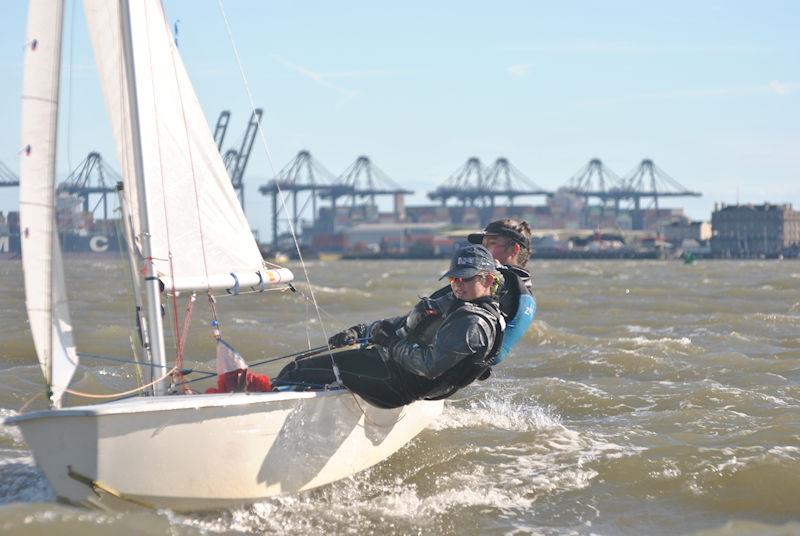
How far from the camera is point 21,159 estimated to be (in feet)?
18.1

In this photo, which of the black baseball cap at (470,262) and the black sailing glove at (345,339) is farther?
the black sailing glove at (345,339)

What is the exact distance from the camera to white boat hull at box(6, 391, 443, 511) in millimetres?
5113

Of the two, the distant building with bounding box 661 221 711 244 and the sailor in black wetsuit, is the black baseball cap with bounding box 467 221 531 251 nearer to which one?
the sailor in black wetsuit

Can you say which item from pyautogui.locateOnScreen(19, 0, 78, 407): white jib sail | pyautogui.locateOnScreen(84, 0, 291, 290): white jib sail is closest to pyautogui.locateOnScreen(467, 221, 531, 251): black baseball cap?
pyautogui.locateOnScreen(84, 0, 291, 290): white jib sail

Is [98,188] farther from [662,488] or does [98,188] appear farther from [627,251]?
[627,251]

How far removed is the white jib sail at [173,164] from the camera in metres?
6.37

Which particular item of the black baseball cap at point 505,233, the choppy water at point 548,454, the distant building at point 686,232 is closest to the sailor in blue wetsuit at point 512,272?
the black baseball cap at point 505,233

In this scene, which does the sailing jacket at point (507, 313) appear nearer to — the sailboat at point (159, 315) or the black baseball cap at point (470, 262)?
the black baseball cap at point (470, 262)

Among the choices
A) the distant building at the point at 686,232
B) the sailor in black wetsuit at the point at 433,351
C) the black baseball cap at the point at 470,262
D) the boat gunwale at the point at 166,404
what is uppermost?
the black baseball cap at the point at 470,262

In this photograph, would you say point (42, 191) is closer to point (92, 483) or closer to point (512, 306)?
point (92, 483)

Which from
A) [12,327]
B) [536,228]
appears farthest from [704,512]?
[536,228]

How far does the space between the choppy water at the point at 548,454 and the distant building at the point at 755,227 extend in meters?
113

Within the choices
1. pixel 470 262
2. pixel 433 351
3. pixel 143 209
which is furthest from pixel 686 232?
pixel 143 209

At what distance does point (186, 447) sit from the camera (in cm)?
525
